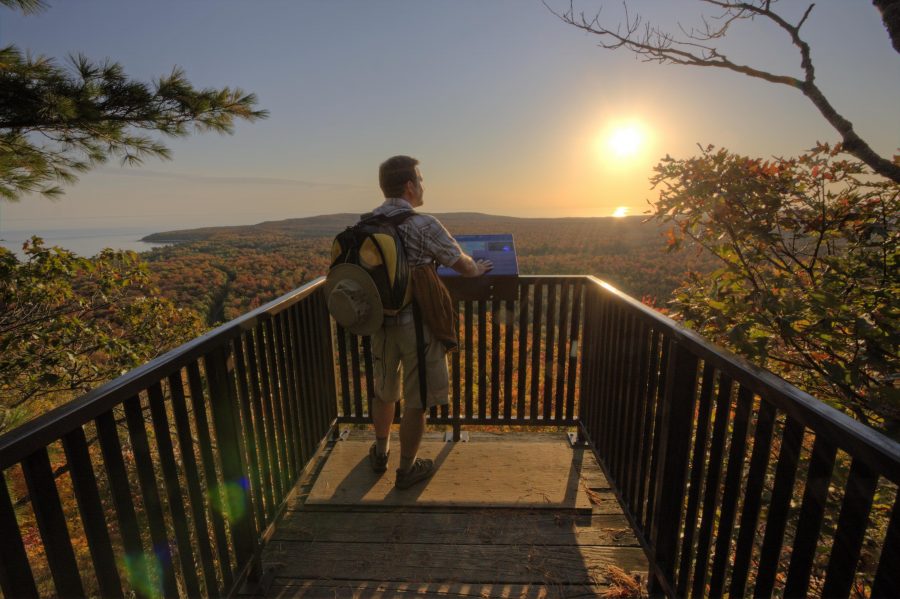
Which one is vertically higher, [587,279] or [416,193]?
[416,193]

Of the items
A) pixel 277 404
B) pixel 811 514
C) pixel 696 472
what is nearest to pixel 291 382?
pixel 277 404

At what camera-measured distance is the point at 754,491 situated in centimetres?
129

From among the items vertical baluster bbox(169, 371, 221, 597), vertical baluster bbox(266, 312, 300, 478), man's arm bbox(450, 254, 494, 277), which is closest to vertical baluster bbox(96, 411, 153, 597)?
vertical baluster bbox(169, 371, 221, 597)

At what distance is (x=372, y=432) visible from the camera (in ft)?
11.6

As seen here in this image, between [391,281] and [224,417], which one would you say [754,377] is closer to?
[391,281]

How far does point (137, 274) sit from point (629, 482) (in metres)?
5.79

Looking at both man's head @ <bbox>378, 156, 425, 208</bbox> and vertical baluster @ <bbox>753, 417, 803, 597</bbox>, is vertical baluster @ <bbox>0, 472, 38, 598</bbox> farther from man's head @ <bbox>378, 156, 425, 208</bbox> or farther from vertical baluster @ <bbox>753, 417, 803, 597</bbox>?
man's head @ <bbox>378, 156, 425, 208</bbox>

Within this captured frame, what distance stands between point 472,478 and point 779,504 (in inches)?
77.9

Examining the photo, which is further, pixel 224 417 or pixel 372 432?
pixel 372 432

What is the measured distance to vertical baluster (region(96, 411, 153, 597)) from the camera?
48.3 inches

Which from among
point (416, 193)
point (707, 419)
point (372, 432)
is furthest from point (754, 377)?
point (372, 432)

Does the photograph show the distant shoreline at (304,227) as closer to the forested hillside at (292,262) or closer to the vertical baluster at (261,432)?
the forested hillside at (292,262)

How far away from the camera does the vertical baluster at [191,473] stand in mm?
1534

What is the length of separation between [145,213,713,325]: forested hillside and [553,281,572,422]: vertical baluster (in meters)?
8.14
